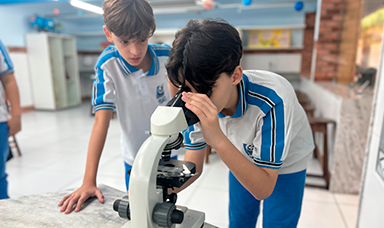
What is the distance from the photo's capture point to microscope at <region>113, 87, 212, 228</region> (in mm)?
580

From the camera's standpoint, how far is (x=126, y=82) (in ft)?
4.25

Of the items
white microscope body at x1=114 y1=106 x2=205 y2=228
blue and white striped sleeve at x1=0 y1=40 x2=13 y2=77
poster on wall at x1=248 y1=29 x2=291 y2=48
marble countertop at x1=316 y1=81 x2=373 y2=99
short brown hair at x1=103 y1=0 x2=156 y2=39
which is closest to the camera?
white microscope body at x1=114 y1=106 x2=205 y2=228

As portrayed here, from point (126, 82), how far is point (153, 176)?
31.7 inches

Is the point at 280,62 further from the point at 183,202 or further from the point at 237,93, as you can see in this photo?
the point at 237,93

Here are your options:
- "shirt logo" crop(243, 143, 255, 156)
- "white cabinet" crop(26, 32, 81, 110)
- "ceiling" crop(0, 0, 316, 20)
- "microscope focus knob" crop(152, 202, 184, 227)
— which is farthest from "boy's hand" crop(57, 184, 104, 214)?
"white cabinet" crop(26, 32, 81, 110)

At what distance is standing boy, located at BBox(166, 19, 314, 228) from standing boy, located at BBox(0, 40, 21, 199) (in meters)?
1.28

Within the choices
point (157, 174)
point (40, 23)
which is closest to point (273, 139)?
point (157, 174)

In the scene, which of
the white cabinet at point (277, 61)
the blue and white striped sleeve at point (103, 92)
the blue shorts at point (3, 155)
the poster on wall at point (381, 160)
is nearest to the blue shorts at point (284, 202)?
the poster on wall at point (381, 160)

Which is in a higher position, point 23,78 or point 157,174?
point 157,174

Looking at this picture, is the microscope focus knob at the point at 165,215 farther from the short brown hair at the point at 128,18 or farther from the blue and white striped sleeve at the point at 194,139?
the short brown hair at the point at 128,18

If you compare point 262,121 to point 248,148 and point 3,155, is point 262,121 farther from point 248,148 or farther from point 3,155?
point 3,155

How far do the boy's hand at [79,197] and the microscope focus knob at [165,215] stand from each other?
476mm

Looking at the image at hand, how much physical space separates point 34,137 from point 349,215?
4589mm

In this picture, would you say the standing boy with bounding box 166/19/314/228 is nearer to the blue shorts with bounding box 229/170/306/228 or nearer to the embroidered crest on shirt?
the blue shorts with bounding box 229/170/306/228
